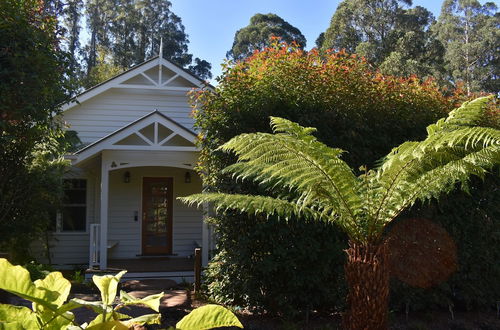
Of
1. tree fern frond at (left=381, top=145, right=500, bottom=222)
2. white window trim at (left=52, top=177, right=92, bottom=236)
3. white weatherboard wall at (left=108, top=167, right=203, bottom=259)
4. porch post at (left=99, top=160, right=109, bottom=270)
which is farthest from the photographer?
white weatherboard wall at (left=108, top=167, right=203, bottom=259)

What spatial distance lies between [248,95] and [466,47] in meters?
27.3

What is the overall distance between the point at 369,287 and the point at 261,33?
3562 cm

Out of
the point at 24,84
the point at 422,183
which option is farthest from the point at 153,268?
the point at 422,183

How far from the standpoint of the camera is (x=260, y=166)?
488 centimetres

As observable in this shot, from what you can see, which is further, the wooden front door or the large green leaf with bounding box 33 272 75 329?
the wooden front door

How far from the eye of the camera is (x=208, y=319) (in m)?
1.76

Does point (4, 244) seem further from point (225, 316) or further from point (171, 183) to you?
point (225, 316)

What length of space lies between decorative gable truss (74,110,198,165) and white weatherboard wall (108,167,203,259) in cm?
232

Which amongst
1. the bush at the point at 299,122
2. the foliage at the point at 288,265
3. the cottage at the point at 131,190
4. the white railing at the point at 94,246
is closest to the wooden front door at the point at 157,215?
the cottage at the point at 131,190

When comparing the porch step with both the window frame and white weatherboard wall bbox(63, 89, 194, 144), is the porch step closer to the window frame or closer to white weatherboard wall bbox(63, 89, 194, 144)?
the window frame

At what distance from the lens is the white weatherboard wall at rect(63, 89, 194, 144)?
40.3ft

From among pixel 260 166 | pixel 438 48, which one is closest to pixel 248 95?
pixel 260 166

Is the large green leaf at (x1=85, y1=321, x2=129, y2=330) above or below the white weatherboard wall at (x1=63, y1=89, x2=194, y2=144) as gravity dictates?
below

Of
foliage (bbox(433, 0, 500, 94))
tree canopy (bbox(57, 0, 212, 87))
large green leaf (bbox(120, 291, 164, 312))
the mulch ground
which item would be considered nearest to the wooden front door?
the mulch ground
